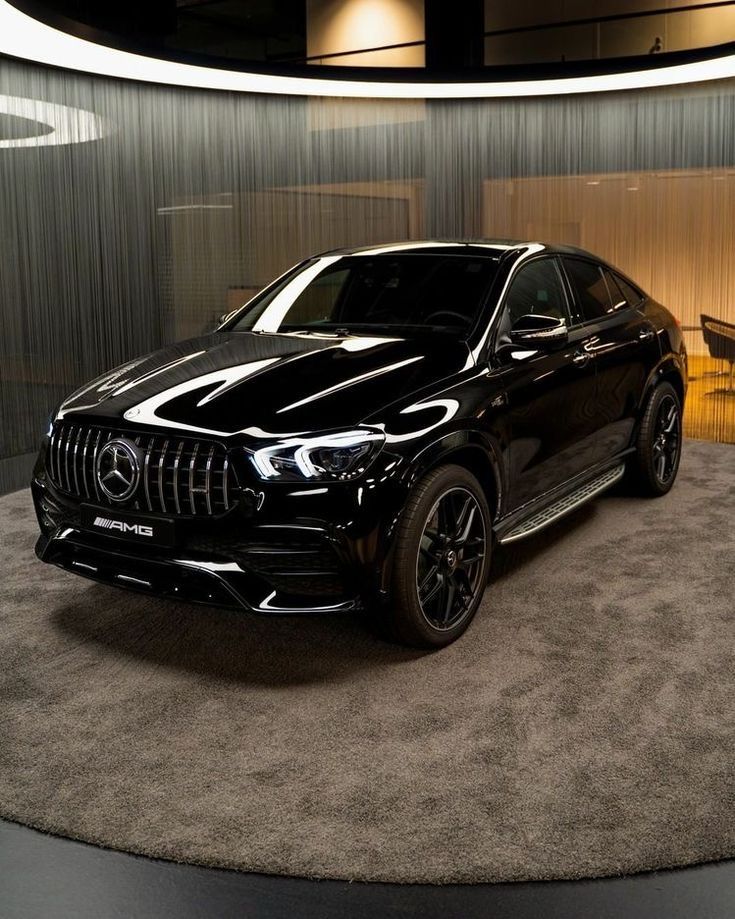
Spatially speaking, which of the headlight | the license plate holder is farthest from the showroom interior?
the headlight

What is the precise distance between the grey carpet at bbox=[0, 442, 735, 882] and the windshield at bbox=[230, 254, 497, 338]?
1236mm

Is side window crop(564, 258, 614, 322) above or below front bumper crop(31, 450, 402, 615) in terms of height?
above

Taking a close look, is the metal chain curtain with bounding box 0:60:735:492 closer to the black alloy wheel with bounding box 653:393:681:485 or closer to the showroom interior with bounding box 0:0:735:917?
the showroom interior with bounding box 0:0:735:917

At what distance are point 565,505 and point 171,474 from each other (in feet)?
6.56

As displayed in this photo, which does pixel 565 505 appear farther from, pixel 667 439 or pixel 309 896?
pixel 309 896

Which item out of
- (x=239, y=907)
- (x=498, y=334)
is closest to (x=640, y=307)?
(x=498, y=334)

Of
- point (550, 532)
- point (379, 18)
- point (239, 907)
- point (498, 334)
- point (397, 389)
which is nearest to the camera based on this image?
point (239, 907)

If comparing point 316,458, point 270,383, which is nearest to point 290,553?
point 316,458

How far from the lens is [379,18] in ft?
37.6

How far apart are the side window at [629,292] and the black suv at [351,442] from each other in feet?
2.33

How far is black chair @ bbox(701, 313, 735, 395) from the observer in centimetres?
722

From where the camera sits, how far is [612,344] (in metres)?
5.02

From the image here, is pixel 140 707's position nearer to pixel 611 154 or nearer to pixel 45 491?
pixel 45 491

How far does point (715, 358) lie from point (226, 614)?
4688mm
